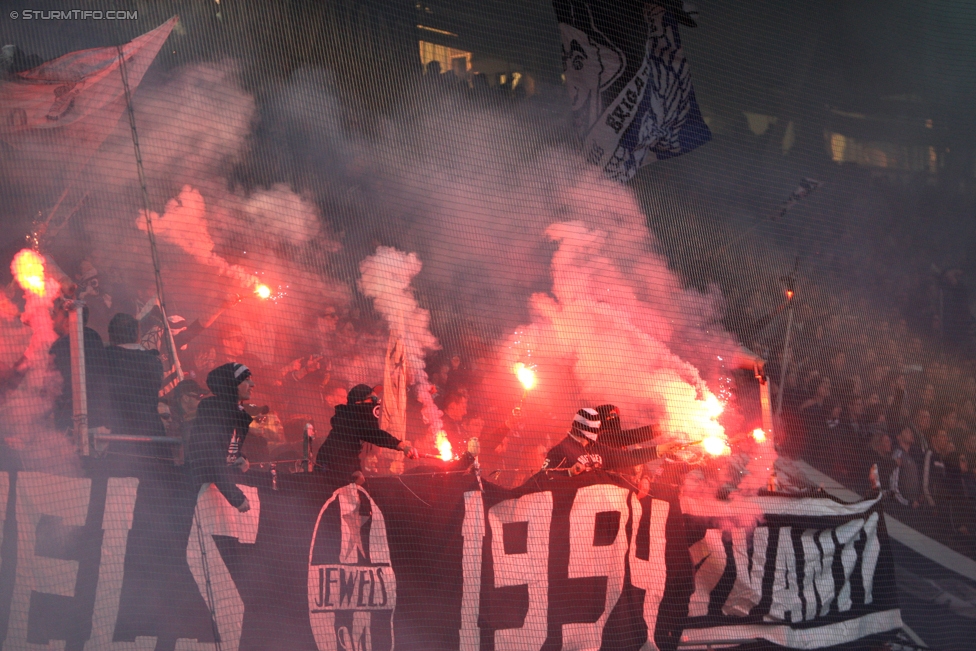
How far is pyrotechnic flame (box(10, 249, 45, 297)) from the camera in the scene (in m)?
4.79

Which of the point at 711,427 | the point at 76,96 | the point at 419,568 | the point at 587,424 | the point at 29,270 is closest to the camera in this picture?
the point at 419,568

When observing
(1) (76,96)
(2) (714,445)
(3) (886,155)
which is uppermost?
(1) (76,96)

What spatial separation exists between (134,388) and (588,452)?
9.18ft

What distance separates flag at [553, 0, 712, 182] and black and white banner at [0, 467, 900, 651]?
10.6 ft

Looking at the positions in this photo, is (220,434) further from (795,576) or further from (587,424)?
(795,576)

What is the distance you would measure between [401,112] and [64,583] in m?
4.56

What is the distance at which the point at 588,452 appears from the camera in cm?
533

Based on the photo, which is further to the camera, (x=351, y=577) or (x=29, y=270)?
(x=29, y=270)

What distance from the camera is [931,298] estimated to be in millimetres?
9023

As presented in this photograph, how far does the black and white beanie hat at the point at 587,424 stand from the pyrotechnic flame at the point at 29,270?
135 inches

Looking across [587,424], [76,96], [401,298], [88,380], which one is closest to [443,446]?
[587,424]

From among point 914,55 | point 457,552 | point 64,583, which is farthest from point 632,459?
point 914,55

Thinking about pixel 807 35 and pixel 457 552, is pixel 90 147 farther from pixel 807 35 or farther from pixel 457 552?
pixel 807 35

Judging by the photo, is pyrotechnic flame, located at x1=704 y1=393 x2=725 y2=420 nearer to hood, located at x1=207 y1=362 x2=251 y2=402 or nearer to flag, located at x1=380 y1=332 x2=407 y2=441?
flag, located at x1=380 y1=332 x2=407 y2=441
